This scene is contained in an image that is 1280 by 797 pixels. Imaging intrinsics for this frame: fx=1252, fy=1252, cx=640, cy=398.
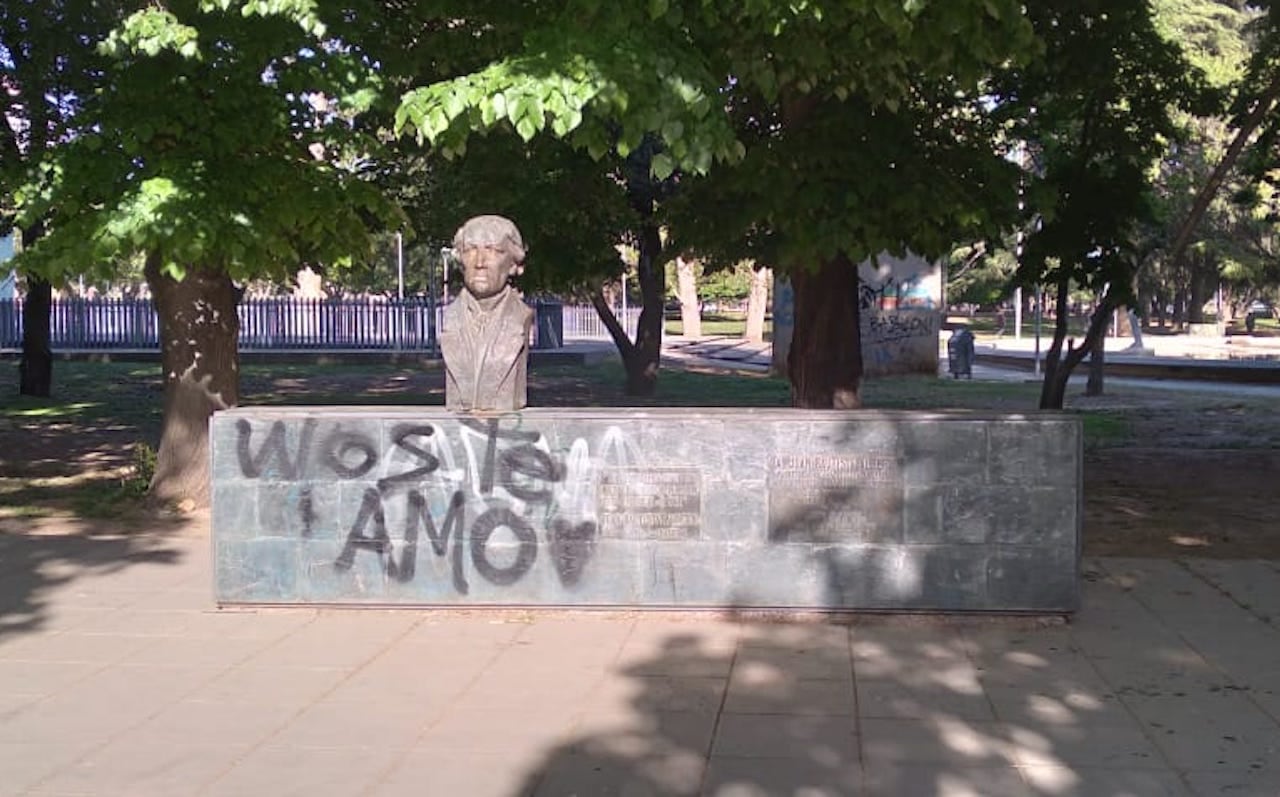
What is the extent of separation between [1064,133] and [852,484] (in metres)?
10.3

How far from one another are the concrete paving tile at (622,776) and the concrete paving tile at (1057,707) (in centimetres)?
141

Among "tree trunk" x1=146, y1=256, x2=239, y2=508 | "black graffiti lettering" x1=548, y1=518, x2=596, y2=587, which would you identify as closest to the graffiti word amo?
"black graffiti lettering" x1=548, y1=518, x2=596, y2=587

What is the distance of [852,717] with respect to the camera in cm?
507

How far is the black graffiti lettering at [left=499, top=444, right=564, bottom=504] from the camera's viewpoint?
667cm

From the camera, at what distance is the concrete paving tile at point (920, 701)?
5105 mm

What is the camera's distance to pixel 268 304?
3634 centimetres

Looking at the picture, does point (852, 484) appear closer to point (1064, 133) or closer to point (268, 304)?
point (1064, 133)

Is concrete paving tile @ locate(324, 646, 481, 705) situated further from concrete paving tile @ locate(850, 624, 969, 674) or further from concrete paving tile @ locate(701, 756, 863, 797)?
concrete paving tile @ locate(850, 624, 969, 674)

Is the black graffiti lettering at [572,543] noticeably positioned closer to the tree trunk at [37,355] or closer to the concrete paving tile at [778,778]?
the concrete paving tile at [778,778]

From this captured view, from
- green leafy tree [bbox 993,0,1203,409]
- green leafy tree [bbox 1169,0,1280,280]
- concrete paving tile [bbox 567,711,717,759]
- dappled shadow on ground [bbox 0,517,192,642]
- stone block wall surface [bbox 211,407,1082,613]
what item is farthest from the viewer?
green leafy tree [bbox 1169,0,1280,280]

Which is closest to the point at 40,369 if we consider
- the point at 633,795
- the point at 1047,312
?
the point at 633,795

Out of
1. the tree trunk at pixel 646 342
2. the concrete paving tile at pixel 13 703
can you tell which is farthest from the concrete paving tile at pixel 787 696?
the tree trunk at pixel 646 342

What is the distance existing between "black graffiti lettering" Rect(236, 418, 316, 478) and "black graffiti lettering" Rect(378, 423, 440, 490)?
0.45 metres

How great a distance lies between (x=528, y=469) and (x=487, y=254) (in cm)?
118
